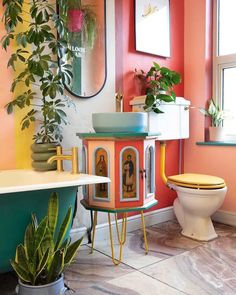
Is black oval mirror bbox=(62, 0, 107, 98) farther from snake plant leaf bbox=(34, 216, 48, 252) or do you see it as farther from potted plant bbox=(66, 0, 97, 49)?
snake plant leaf bbox=(34, 216, 48, 252)

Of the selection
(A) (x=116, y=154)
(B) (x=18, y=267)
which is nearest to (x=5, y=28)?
(A) (x=116, y=154)

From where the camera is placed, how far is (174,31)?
3121 mm

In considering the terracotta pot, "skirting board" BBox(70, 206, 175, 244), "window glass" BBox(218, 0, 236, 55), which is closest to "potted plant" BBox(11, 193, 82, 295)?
"skirting board" BBox(70, 206, 175, 244)

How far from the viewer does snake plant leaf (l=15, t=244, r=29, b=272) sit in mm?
1595

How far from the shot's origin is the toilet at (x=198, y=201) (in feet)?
8.08

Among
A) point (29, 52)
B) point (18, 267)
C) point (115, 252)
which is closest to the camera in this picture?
point (18, 267)

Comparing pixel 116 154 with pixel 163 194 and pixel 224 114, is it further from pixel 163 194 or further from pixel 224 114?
pixel 224 114

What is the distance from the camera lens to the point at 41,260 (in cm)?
159

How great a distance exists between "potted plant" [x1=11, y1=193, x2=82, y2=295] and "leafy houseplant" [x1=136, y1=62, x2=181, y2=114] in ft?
4.36

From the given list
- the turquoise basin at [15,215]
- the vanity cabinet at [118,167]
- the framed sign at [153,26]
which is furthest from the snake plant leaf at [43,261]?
the framed sign at [153,26]

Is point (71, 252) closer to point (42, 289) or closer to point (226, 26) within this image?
point (42, 289)

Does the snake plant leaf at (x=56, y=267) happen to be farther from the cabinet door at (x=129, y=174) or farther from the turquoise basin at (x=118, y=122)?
the turquoise basin at (x=118, y=122)

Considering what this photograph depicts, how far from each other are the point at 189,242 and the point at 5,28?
209cm

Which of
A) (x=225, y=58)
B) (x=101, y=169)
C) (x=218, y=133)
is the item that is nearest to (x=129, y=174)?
(x=101, y=169)
